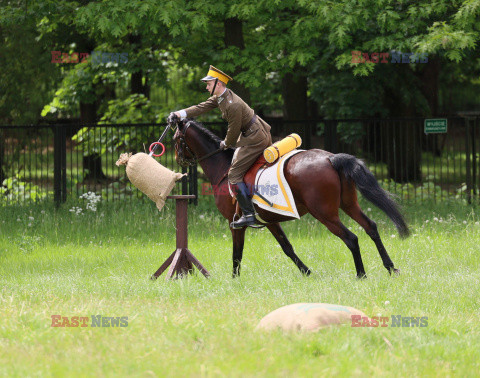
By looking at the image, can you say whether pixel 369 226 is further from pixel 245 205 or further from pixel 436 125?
pixel 436 125

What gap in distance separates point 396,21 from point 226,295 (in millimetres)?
8210

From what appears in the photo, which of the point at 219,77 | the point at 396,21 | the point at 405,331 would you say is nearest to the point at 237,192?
the point at 219,77

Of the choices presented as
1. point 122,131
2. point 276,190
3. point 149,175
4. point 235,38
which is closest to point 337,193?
point 276,190

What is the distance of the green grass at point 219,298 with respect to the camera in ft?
17.4

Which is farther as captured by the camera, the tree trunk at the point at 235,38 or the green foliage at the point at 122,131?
the green foliage at the point at 122,131

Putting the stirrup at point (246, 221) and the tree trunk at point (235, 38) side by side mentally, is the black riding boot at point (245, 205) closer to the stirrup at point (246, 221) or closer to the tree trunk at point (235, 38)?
the stirrup at point (246, 221)

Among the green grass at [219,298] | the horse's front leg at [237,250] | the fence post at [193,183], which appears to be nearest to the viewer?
the green grass at [219,298]

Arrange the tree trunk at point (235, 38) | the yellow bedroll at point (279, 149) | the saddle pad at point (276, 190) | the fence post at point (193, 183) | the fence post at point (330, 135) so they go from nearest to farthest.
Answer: the saddle pad at point (276, 190)
the yellow bedroll at point (279, 149)
the fence post at point (193, 183)
the tree trunk at point (235, 38)
the fence post at point (330, 135)

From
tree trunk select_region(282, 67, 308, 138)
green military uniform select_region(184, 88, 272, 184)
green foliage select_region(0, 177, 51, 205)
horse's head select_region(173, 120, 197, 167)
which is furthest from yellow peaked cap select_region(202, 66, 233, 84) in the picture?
tree trunk select_region(282, 67, 308, 138)

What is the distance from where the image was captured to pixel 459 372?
17.5 ft

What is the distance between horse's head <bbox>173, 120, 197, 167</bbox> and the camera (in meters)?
9.15

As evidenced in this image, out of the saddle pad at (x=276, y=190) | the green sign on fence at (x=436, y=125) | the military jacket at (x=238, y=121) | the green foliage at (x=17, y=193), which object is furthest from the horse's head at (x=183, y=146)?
the green sign on fence at (x=436, y=125)

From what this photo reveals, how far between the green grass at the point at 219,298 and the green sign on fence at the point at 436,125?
101 inches

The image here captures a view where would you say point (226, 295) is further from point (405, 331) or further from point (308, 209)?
point (405, 331)
